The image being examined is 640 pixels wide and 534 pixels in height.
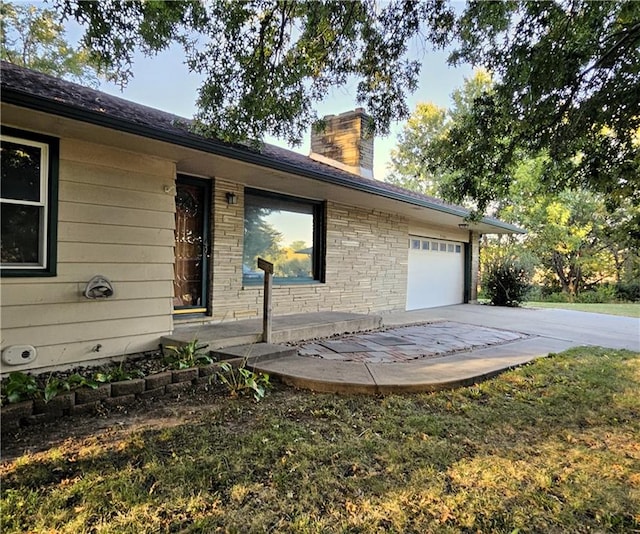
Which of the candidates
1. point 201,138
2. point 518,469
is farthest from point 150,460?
point 201,138

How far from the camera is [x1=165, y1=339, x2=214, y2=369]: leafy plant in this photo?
3967 mm

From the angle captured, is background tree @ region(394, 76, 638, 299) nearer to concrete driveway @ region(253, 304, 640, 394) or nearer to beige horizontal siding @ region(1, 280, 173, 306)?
concrete driveway @ region(253, 304, 640, 394)

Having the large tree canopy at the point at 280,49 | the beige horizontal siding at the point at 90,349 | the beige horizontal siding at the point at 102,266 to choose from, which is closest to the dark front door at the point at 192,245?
the beige horizontal siding at the point at 102,266

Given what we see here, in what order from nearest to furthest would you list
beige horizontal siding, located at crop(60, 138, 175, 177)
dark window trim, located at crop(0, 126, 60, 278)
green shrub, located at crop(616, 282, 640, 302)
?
1. dark window trim, located at crop(0, 126, 60, 278)
2. beige horizontal siding, located at crop(60, 138, 175, 177)
3. green shrub, located at crop(616, 282, 640, 302)

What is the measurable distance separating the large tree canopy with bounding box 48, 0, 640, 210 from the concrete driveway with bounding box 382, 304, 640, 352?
3.34 m

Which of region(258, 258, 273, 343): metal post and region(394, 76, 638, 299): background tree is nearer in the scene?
region(258, 258, 273, 343): metal post

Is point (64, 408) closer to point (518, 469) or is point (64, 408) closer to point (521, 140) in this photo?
point (518, 469)

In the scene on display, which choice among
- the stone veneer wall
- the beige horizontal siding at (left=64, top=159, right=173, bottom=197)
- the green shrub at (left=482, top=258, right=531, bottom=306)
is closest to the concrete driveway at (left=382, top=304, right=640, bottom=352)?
the stone veneer wall

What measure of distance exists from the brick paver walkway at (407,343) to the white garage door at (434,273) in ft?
10.1

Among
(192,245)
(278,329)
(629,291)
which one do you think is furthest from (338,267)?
(629,291)

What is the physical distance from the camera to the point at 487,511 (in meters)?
2.04

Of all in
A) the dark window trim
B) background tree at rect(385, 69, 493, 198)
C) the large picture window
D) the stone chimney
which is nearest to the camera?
the dark window trim

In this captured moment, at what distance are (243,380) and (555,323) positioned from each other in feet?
25.5

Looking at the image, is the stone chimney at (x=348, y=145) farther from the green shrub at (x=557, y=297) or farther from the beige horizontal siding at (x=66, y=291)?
the green shrub at (x=557, y=297)
